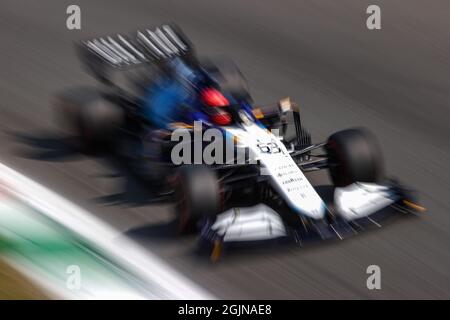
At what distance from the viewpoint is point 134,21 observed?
40.7ft

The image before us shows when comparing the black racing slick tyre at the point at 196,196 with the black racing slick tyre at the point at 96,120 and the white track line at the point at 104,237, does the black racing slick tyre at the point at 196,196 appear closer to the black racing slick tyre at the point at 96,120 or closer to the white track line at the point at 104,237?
the white track line at the point at 104,237

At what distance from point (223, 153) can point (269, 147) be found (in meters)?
0.41

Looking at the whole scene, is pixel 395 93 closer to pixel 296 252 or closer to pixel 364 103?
pixel 364 103

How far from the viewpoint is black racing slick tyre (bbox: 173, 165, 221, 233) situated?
20.1ft

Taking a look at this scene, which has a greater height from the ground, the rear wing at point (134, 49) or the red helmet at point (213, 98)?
the rear wing at point (134, 49)

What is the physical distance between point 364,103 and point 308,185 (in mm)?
3579

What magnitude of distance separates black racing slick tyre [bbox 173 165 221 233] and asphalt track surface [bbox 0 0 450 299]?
0.26 meters

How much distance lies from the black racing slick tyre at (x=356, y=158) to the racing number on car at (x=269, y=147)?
604mm

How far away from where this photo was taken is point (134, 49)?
26.9 ft

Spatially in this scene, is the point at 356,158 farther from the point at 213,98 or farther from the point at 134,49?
the point at 134,49

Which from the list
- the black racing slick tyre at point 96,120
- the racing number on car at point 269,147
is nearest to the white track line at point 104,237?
the black racing slick tyre at point 96,120

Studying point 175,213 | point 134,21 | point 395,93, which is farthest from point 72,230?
point 134,21

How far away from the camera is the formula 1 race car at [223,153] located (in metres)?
6.21

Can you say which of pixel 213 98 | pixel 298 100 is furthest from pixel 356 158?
pixel 298 100
